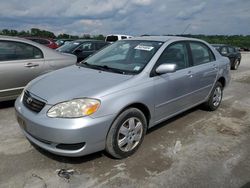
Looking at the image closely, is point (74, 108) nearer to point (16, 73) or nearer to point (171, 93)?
point (171, 93)

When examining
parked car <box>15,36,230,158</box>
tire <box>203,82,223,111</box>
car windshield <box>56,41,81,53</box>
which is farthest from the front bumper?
car windshield <box>56,41,81,53</box>

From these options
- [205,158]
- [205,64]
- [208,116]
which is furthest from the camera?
[208,116]

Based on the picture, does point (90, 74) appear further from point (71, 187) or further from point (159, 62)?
point (71, 187)

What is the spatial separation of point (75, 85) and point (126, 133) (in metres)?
0.90

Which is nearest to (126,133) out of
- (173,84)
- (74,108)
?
(74,108)

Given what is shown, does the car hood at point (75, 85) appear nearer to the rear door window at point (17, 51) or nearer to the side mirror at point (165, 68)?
the side mirror at point (165, 68)

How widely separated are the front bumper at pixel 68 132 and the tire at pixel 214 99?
299cm

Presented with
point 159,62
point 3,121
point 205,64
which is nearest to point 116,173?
point 159,62

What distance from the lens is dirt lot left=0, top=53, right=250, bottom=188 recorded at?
289cm

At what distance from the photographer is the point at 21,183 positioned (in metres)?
2.79

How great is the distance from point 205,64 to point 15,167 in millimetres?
3684

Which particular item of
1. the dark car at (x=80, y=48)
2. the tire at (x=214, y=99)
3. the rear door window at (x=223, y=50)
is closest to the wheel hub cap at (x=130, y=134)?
the tire at (x=214, y=99)

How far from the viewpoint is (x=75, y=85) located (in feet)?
10.7

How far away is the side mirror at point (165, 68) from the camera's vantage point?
3.56 m
